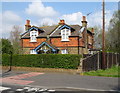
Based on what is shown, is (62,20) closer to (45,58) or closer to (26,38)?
(26,38)

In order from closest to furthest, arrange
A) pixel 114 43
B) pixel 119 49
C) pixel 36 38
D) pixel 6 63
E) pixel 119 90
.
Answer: pixel 119 90, pixel 6 63, pixel 36 38, pixel 119 49, pixel 114 43

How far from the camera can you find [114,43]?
1432 inches

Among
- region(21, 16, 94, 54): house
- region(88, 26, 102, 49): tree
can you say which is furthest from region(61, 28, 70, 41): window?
region(88, 26, 102, 49): tree

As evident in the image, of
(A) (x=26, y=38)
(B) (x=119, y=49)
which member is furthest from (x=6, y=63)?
(B) (x=119, y=49)

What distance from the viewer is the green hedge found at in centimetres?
1650

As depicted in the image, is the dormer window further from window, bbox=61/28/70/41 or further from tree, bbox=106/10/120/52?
tree, bbox=106/10/120/52

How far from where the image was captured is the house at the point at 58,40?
23.8 metres

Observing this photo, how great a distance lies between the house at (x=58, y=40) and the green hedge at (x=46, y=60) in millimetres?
5107

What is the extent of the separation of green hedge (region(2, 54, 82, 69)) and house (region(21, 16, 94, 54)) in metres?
5.11

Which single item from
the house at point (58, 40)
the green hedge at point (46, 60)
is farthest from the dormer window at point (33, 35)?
the green hedge at point (46, 60)

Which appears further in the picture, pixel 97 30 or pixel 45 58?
pixel 97 30

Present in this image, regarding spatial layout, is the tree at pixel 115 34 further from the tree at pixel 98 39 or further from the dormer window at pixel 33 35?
the dormer window at pixel 33 35

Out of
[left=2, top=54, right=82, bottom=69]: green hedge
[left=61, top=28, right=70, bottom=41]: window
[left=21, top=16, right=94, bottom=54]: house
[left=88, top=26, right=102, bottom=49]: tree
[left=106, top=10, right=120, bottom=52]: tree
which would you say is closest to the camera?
[left=2, top=54, right=82, bottom=69]: green hedge

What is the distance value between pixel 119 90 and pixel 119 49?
25.7 meters
